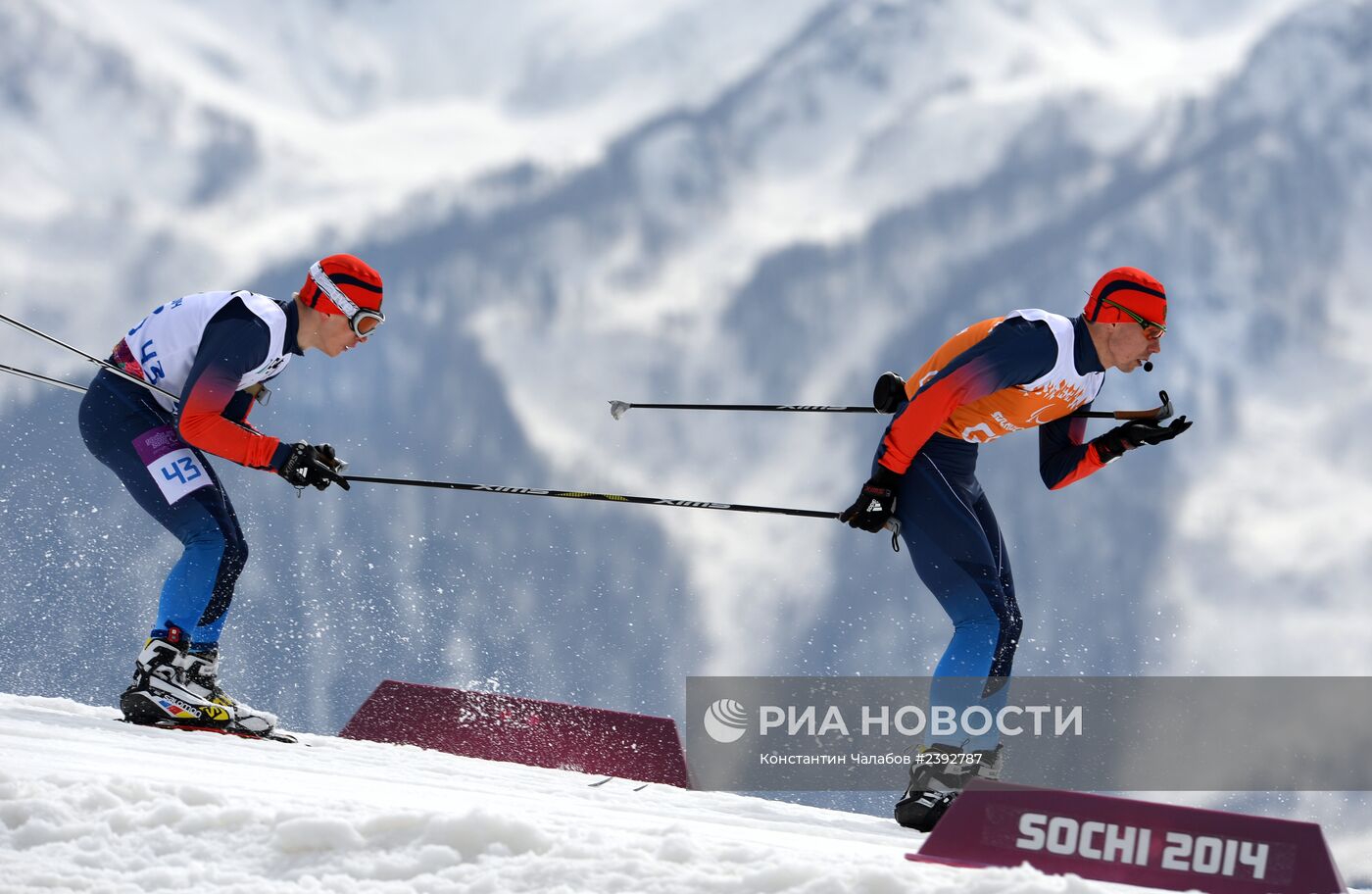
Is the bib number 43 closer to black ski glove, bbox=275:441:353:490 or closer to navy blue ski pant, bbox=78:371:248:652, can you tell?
navy blue ski pant, bbox=78:371:248:652

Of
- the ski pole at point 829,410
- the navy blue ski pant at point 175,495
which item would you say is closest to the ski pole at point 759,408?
the ski pole at point 829,410

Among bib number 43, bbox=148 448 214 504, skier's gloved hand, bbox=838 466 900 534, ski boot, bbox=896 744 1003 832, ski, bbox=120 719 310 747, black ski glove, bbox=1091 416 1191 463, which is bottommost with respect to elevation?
ski, bbox=120 719 310 747

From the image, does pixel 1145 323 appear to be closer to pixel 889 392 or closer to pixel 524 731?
pixel 889 392

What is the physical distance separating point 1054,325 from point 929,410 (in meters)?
0.55

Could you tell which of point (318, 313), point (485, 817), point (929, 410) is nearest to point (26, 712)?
point (318, 313)

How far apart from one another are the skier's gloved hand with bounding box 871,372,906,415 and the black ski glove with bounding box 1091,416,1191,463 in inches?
30.3

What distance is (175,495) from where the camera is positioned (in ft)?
15.1

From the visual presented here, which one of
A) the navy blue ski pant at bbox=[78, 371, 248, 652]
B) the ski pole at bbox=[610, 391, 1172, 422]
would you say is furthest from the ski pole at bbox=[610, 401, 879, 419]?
the navy blue ski pant at bbox=[78, 371, 248, 652]

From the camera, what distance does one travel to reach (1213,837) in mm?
2623

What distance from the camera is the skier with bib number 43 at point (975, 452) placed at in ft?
12.9

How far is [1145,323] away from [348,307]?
3.08 meters

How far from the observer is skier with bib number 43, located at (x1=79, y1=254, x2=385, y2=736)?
4.52 meters

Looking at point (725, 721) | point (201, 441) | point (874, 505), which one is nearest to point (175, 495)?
point (201, 441)

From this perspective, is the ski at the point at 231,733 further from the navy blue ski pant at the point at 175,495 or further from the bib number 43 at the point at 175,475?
the bib number 43 at the point at 175,475
